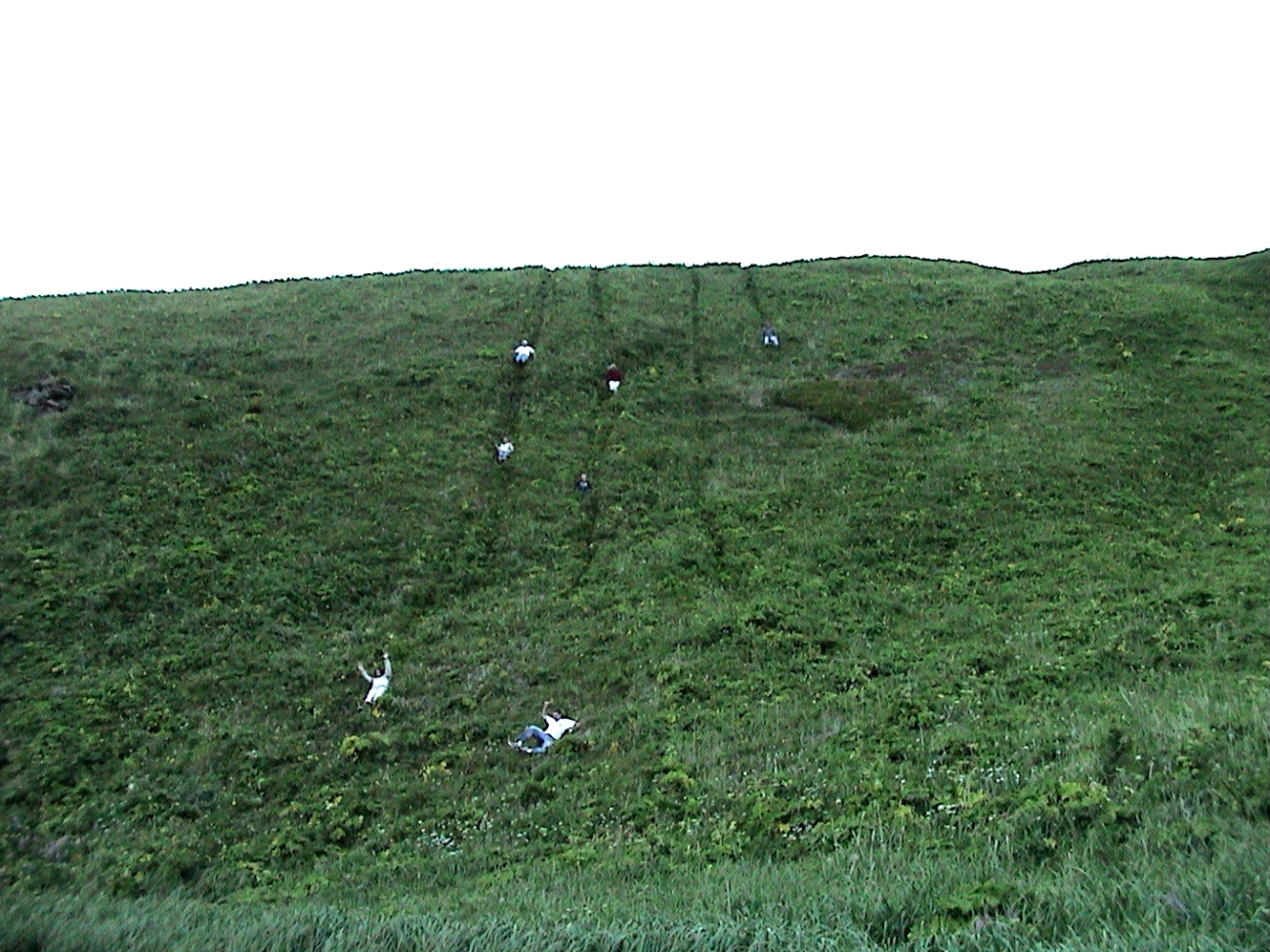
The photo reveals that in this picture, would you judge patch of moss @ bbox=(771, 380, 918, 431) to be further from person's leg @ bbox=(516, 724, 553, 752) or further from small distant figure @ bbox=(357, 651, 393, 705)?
small distant figure @ bbox=(357, 651, 393, 705)

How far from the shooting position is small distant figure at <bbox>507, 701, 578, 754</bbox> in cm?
1808

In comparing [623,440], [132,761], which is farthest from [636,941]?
[623,440]

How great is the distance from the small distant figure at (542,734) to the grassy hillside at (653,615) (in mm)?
358

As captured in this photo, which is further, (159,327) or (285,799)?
(159,327)

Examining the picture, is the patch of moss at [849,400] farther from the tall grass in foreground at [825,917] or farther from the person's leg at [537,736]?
the tall grass in foreground at [825,917]

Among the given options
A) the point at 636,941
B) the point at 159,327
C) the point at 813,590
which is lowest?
the point at 813,590

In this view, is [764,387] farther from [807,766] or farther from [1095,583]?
[807,766]

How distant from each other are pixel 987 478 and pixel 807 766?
1644cm

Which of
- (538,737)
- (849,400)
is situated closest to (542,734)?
(538,737)

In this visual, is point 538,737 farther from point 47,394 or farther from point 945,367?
point 945,367

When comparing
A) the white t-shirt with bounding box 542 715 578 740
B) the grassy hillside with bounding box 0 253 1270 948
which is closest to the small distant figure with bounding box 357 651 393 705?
the grassy hillside with bounding box 0 253 1270 948

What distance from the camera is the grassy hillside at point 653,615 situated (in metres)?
10.3

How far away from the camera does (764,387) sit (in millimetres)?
37750

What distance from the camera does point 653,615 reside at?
75.9 ft
